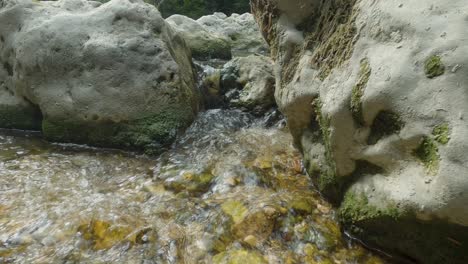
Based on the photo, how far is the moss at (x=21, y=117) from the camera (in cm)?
544

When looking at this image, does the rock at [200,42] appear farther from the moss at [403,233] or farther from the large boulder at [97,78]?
the moss at [403,233]

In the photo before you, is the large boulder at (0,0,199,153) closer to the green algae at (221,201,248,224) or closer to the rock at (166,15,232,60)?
the green algae at (221,201,248,224)

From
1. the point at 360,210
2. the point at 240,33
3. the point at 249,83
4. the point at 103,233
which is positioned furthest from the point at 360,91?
the point at 240,33

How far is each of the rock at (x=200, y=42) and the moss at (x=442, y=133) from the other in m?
7.97

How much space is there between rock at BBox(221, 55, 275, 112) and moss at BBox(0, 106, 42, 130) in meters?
3.12

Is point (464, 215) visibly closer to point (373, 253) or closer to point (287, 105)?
point (373, 253)

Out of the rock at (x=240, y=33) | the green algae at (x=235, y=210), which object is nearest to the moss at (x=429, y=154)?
the green algae at (x=235, y=210)

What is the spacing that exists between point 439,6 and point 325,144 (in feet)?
4.88

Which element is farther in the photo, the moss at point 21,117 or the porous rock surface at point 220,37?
the porous rock surface at point 220,37

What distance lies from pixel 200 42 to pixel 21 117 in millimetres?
5438

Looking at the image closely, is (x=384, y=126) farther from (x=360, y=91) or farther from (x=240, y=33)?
(x=240, y=33)

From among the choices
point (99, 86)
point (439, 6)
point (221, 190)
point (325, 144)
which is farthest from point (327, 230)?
point (99, 86)

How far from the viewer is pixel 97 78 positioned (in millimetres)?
5004

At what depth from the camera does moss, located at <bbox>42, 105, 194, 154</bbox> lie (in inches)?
194
